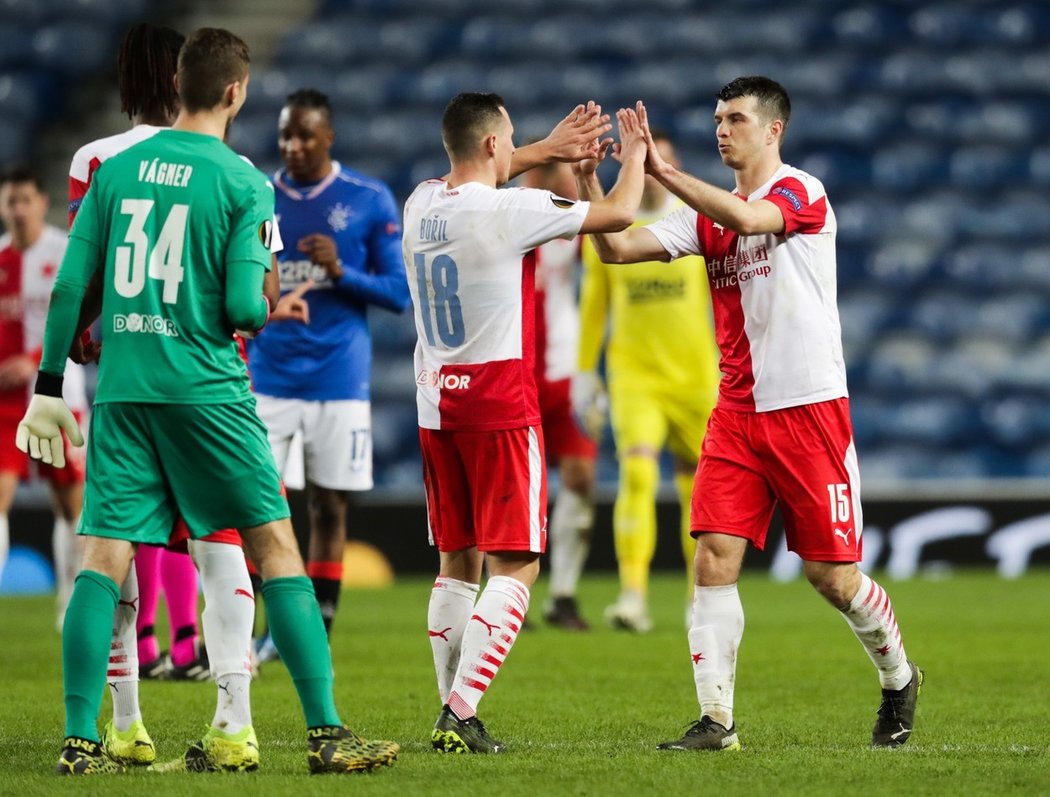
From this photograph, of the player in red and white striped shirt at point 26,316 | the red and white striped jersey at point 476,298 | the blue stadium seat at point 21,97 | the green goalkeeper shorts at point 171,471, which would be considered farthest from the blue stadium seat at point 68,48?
the green goalkeeper shorts at point 171,471

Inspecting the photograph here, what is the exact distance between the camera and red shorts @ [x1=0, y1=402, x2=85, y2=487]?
884cm

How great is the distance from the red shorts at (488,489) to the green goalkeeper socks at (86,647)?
3.79 feet

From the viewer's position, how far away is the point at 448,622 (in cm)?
522

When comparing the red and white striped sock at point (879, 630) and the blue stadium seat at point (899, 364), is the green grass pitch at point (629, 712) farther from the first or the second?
the blue stadium seat at point (899, 364)

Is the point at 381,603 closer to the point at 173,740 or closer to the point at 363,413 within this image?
the point at 363,413

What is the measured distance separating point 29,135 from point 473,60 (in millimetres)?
4389

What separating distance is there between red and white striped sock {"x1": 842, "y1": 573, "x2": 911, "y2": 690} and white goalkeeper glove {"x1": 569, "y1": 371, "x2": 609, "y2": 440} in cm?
423

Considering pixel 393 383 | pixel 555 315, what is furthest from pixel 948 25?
pixel 555 315

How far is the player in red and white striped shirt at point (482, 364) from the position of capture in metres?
4.95

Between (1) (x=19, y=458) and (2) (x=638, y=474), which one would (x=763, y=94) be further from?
(1) (x=19, y=458)

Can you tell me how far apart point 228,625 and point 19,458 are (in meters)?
4.71

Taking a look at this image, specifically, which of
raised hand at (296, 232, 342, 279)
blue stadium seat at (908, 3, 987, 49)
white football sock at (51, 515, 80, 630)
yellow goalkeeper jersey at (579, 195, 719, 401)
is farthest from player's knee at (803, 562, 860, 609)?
blue stadium seat at (908, 3, 987, 49)

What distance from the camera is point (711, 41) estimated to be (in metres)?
16.8

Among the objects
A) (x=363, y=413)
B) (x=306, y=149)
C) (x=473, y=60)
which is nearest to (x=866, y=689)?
(x=363, y=413)
